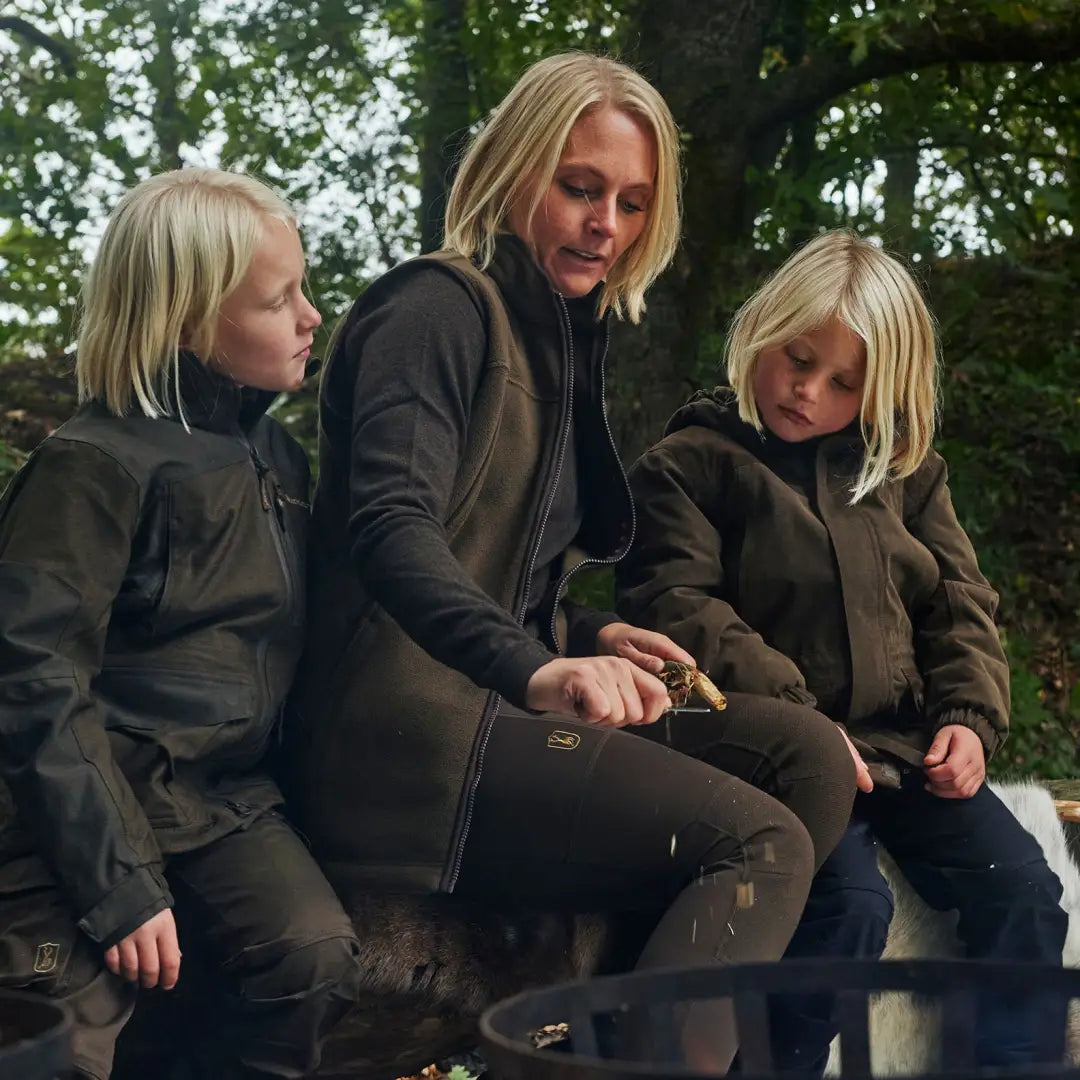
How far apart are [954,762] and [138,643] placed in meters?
1.54

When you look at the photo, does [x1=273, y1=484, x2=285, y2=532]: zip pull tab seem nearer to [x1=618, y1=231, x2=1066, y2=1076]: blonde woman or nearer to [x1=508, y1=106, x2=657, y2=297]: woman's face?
[x1=508, y1=106, x2=657, y2=297]: woman's face

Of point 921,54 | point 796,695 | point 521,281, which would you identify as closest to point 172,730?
point 521,281

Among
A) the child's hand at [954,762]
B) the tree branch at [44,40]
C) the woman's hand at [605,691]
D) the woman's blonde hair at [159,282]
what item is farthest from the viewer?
the tree branch at [44,40]

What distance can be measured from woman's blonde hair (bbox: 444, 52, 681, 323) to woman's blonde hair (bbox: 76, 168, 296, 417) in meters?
0.38

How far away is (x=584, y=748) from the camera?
2.59 m

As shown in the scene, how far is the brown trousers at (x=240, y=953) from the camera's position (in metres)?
2.27

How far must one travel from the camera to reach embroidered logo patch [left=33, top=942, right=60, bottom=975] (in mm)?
2248

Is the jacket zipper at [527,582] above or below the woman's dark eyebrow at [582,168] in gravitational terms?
below

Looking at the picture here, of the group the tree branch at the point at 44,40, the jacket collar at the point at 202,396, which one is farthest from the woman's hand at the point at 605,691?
the tree branch at the point at 44,40

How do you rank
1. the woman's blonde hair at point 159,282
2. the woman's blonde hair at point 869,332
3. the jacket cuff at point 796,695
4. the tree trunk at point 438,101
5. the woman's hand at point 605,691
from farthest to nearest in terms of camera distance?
the tree trunk at point 438,101 → the woman's blonde hair at point 869,332 → the jacket cuff at point 796,695 → the woman's blonde hair at point 159,282 → the woman's hand at point 605,691

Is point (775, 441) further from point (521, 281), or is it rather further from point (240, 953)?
point (240, 953)

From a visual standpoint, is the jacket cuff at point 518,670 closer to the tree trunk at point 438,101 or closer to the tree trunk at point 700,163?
the tree trunk at point 700,163

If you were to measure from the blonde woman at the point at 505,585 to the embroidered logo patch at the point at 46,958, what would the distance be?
18.7 inches

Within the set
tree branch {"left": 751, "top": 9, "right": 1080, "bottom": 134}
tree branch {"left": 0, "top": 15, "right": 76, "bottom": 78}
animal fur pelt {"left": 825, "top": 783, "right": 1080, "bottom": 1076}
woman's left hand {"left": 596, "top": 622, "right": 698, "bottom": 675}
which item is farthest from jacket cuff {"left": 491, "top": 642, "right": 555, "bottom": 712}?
tree branch {"left": 0, "top": 15, "right": 76, "bottom": 78}
